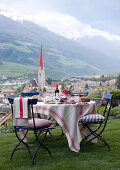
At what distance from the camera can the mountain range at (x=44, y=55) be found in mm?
97113

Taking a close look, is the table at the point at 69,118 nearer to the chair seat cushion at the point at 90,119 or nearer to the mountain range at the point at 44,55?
the chair seat cushion at the point at 90,119

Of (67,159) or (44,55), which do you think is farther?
(44,55)

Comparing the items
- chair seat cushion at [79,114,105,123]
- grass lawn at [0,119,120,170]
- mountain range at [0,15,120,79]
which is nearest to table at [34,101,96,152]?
chair seat cushion at [79,114,105,123]

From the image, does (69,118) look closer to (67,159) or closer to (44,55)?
(67,159)

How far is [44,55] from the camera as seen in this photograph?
396ft

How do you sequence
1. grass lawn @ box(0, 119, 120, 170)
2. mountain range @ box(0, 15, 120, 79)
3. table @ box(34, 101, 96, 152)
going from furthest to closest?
mountain range @ box(0, 15, 120, 79) → table @ box(34, 101, 96, 152) → grass lawn @ box(0, 119, 120, 170)

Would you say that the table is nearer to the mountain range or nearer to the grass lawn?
the grass lawn

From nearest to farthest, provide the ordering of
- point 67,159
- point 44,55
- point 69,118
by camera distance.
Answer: point 67,159 → point 69,118 → point 44,55

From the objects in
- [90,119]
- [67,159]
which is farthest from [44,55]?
[67,159]

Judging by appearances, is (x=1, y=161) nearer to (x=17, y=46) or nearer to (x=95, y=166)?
(x=95, y=166)

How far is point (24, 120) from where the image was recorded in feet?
9.09

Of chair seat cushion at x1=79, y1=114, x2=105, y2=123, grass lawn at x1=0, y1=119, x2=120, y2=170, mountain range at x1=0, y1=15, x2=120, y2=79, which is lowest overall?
grass lawn at x1=0, y1=119, x2=120, y2=170

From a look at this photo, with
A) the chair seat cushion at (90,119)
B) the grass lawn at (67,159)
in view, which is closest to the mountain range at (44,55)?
the grass lawn at (67,159)

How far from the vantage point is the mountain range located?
319 ft
